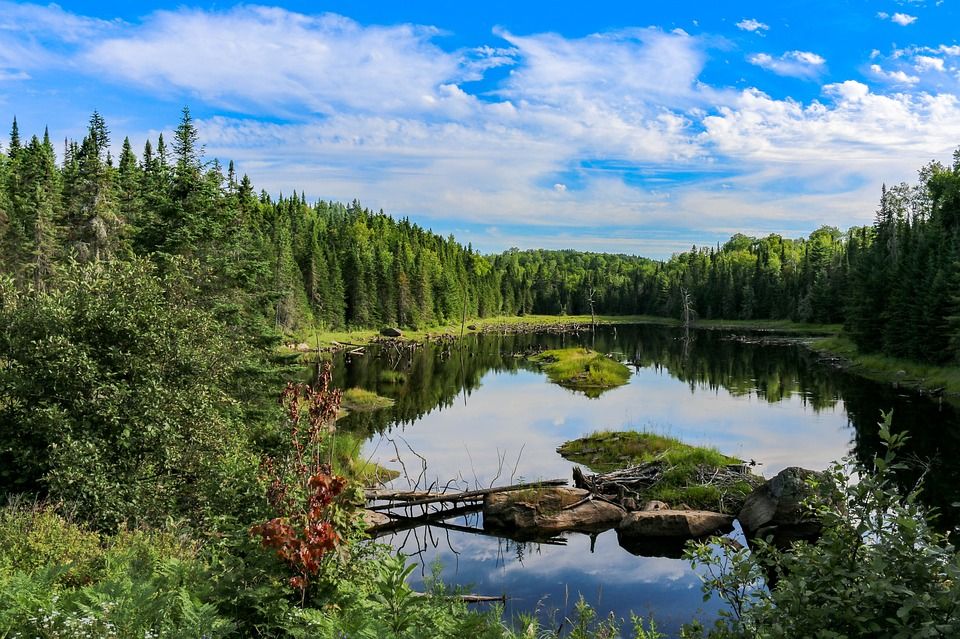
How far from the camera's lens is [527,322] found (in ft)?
493

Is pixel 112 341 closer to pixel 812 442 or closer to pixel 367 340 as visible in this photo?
pixel 812 442

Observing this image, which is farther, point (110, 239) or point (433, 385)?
point (433, 385)

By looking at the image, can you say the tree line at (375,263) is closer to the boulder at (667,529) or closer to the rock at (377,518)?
the rock at (377,518)

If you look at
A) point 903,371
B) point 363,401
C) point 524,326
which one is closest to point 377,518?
point 363,401

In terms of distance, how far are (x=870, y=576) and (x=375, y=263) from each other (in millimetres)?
110365

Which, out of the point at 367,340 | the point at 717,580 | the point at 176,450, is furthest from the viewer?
the point at 367,340

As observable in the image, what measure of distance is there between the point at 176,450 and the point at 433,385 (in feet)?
138

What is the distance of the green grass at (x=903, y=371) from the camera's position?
4722 cm

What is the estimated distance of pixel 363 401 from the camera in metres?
44.6

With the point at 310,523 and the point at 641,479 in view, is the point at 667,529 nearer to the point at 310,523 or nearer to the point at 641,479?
the point at 641,479

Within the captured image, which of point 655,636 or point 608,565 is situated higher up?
point 655,636

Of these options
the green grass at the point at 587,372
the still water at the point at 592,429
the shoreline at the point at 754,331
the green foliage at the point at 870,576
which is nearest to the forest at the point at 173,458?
the still water at the point at 592,429

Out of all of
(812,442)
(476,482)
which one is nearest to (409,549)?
(476,482)

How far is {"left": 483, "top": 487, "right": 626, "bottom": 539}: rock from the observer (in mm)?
22094
